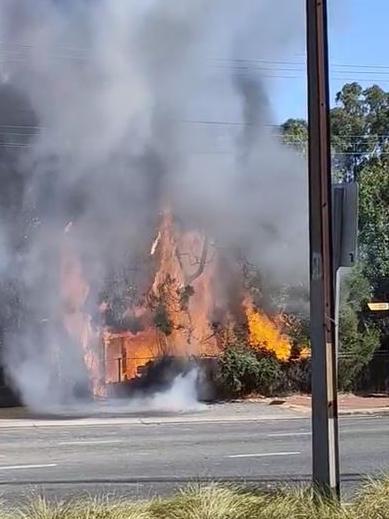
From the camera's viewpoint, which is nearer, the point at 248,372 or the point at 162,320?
the point at 162,320

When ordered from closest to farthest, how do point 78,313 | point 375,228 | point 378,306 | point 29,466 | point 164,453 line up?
1. point 29,466
2. point 164,453
3. point 78,313
4. point 378,306
5. point 375,228

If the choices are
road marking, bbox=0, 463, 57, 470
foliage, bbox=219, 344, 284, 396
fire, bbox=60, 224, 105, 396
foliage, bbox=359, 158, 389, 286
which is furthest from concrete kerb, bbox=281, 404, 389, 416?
road marking, bbox=0, 463, 57, 470

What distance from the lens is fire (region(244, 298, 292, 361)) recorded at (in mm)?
21172

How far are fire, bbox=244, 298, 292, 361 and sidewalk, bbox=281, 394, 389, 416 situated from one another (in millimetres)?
1147

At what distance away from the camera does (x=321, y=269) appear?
5.37m

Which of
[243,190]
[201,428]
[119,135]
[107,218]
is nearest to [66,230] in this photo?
[107,218]

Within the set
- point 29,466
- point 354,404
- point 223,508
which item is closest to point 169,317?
point 354,404

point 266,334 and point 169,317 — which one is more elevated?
point 169,317

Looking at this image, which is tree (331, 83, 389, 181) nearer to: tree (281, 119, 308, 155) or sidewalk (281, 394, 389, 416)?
tree (281, 119, 308, 155)

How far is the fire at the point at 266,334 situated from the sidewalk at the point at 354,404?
1147 millimetres

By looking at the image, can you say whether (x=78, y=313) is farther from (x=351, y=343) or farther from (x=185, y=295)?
(x=351, y=343)

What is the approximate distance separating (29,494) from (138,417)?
9968mm

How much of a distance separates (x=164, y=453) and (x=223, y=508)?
5.90 metres

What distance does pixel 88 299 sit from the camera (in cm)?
1938
